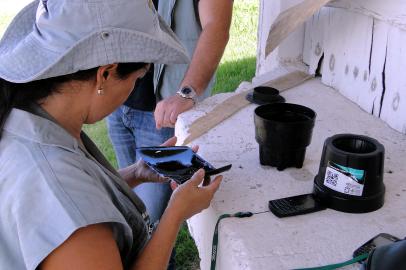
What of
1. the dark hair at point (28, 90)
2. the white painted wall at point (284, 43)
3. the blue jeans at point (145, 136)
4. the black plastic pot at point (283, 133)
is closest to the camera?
the dark hair at point (28, 90)

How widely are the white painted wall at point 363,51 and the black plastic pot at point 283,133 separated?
398 millimetres

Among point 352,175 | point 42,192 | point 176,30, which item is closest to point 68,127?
point 42,192

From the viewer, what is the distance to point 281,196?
3.93 feet

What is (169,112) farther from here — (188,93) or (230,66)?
(230,66)

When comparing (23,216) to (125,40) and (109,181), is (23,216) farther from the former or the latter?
(125,40)

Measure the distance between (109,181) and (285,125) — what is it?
0.43m

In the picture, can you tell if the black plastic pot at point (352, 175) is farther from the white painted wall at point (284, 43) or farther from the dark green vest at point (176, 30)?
the white painted wall at point (284, 43)

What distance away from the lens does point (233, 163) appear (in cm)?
137

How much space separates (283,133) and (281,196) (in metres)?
0.15

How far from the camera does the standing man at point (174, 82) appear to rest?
5.67ft

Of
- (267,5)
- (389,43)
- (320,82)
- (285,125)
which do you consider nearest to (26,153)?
(285,125)

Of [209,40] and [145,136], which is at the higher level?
[209,40]

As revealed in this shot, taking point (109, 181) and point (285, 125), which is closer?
point (109, 181)

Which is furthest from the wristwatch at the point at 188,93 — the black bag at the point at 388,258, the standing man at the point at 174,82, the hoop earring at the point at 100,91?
the black bag at the point at 388,258
